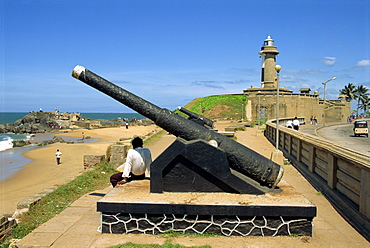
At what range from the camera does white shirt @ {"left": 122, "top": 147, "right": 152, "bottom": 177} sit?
5.14 meters

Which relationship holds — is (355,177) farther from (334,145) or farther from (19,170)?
(19,170)

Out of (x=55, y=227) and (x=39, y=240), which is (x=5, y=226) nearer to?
(x=55, y=227)

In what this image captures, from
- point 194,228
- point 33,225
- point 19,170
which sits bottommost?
point 19,170

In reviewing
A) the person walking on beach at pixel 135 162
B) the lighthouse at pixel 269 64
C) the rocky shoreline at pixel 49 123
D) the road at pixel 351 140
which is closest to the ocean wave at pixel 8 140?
the rocky shoreline at pixel 49 123

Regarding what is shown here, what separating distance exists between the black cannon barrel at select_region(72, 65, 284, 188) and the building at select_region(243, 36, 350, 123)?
34.3 meters

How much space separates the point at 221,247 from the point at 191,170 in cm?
116

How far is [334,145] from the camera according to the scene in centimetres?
607

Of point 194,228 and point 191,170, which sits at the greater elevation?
point 191,170

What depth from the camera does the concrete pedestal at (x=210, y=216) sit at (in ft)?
13.7

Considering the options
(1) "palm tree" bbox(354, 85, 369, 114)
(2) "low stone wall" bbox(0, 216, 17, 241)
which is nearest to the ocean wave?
(2) "low stone wall" bbox(0, 216, 17, 241)

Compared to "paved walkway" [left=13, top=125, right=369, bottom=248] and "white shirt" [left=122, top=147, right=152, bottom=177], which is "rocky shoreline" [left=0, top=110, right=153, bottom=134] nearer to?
"white shirt" [left=122, top=147, right=152, bottom=177]

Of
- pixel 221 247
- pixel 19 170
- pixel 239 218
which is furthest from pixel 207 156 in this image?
pixel 19 170

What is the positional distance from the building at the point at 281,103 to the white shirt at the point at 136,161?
3423 centimetres

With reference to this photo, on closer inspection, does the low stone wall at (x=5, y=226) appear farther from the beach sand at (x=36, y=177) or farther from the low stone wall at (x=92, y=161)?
the low stone wall at (x=92, y=161)
